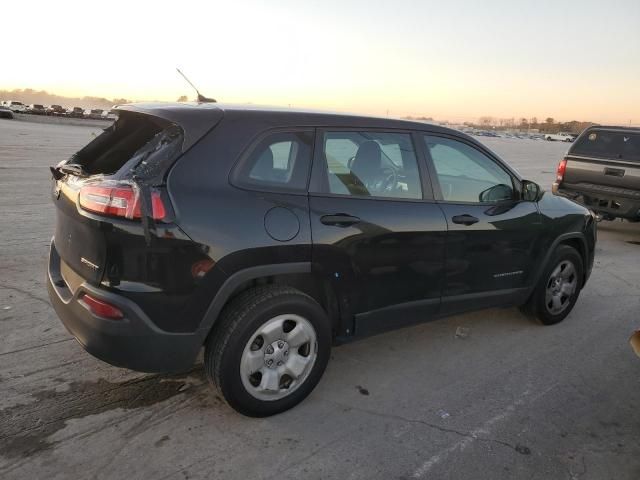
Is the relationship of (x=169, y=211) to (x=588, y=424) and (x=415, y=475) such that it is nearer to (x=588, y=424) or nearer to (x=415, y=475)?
(x=415, y=475)

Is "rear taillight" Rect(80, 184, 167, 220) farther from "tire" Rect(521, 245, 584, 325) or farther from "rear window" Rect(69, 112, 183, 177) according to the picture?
"tire" Rect(521, 245, 584, 325)

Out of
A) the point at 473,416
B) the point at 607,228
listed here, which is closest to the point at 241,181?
the point at 473,416

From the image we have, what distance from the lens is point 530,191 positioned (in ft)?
14.2

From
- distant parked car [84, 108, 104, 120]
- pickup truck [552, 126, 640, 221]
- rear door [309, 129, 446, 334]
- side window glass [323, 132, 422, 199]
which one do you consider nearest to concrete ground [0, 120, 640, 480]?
rear door [309, 129, 446, 334]

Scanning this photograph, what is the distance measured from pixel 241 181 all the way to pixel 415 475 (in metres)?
1.78

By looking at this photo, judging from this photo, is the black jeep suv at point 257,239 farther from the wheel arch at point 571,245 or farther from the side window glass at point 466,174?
the wheel arch at point 571,245

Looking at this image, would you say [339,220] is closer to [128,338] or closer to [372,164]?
[372,164]

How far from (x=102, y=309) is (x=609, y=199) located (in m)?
8.47

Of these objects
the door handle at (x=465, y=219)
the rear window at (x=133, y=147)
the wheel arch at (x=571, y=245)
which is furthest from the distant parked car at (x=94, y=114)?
the door handle at (x=465, y=219)

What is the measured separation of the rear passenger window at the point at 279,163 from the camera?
295cm

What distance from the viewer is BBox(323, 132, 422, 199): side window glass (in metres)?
3.32

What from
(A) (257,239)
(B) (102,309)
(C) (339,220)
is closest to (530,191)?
(C) (339,220)

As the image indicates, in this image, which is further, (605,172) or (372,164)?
(605,172)

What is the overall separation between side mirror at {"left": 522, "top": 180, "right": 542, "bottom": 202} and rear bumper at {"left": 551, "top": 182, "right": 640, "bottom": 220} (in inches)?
201
